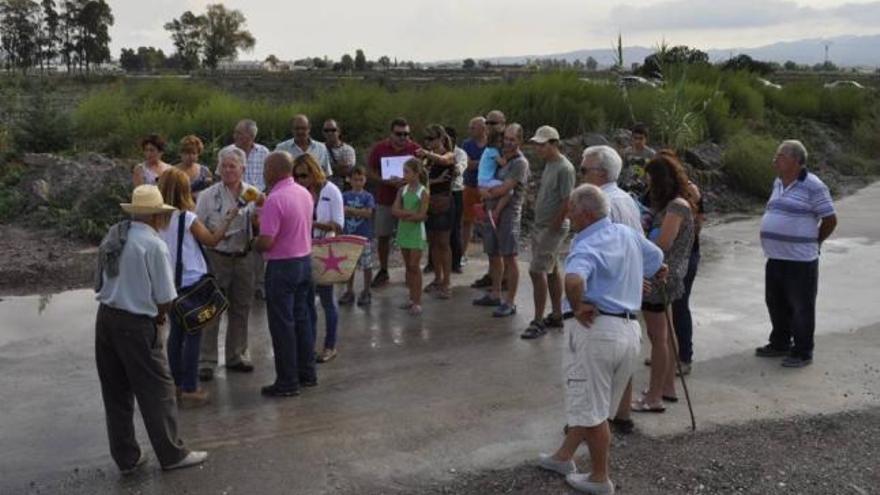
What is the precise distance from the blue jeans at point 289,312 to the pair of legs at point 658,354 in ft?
7.95

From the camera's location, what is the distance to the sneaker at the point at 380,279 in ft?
33.3

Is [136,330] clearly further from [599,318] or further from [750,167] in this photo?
[750,167]

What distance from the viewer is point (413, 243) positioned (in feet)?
29.2

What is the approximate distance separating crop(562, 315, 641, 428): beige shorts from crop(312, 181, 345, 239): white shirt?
10.4 ft

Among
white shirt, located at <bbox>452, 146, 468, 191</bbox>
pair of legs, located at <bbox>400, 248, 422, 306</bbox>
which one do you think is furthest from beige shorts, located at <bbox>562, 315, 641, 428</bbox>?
white shirt, located at <bbox>452, 146, 468, 191</bbox>

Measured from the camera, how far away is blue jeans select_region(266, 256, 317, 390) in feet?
21.0

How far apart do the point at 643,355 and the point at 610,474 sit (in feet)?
7.79

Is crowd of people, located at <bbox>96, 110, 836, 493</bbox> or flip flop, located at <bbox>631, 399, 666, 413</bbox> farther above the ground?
crowd of people, located at <bbox>96, 110, 836, 493</bbox>

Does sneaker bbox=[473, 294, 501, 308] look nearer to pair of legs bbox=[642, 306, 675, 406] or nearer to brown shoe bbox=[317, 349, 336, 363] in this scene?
brown shoe bbox=[317, 349, 336, 363]

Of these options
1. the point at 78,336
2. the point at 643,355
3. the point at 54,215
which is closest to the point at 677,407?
the point at 643,355

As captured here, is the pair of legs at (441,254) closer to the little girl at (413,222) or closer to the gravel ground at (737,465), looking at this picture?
the little girl at (413,222)

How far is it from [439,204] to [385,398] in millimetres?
3212

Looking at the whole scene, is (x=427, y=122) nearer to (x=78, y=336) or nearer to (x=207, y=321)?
(x=78, y=336)

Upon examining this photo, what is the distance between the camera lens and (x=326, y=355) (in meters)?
7.47
